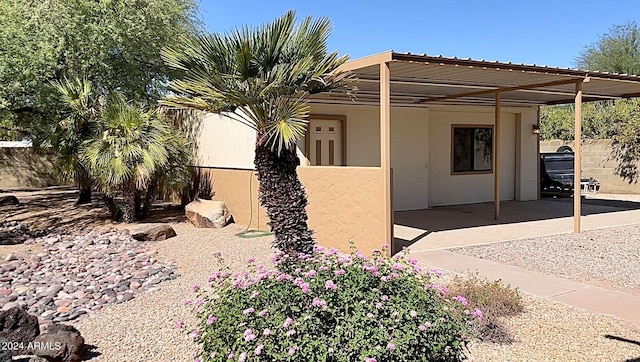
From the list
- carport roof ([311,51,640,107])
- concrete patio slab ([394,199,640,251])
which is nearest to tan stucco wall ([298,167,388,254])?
concrete patio slab ([394,199,640,251])

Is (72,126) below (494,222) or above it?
above

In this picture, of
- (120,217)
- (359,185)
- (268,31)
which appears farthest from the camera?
(120,217)

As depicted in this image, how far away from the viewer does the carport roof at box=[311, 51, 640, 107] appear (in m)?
7.66

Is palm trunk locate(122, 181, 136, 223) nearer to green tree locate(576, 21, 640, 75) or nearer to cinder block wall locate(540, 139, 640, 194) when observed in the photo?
cinder block wall locate(540, 139, 640, 194)

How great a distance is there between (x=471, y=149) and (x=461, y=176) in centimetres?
86

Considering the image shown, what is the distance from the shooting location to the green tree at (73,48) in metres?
10.3

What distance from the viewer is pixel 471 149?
47.4ft

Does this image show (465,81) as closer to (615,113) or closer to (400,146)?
(400,146)

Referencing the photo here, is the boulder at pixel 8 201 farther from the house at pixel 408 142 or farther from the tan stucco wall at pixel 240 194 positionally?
the tan stucco wall at pixel 240 194

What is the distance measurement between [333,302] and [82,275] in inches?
230

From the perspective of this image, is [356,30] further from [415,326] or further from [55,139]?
[415,326]

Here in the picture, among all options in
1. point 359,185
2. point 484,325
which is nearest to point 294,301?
point 484,325

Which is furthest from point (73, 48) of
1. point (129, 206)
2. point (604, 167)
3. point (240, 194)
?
point (604, 167)

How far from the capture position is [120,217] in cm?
1201
